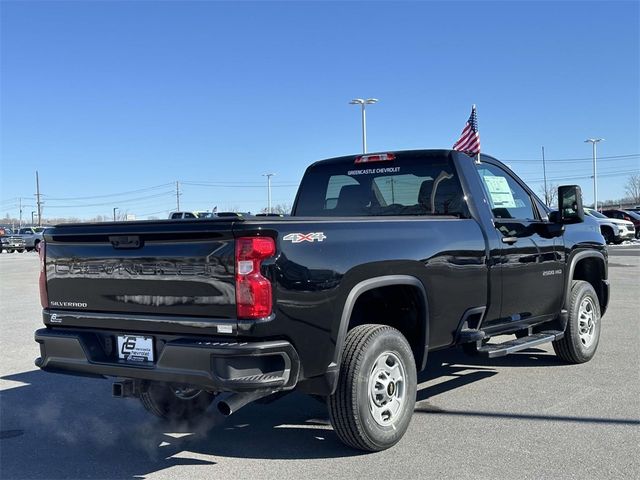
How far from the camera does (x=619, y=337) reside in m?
8.37

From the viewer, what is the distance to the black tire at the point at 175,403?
17.1 ft

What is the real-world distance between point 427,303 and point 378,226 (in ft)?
2.45

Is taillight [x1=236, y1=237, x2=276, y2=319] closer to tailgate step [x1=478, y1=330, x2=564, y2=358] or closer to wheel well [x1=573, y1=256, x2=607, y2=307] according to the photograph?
tailgate step [x1=478, y1=330, x2=564, y2=358]

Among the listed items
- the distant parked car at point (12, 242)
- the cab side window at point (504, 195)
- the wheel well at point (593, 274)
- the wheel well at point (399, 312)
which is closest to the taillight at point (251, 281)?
the wheel well at point (399, 312)

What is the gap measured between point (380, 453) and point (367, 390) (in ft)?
1.57

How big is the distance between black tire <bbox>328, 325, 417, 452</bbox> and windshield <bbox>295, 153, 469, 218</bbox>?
150 cm

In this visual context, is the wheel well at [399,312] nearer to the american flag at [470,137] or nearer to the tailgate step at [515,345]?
the tailgate step at [515,345]

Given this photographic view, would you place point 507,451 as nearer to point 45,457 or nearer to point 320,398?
point 320,398

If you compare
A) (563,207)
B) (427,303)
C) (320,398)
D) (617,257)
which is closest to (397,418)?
(320,398)

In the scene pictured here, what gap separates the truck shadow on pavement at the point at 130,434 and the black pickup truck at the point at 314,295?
338 mm

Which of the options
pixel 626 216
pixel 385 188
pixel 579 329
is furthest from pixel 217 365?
pixel 626 216

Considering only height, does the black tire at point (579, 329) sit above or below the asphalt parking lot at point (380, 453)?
above

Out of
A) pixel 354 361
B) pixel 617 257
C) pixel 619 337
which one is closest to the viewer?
pixel 354 361

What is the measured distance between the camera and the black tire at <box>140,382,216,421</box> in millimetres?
5211
